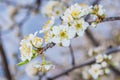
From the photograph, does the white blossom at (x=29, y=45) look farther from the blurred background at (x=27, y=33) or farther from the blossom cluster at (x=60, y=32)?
the blurred background at (x=27, y=33)

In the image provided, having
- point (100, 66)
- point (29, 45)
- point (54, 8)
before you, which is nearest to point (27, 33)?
point (54, 8)

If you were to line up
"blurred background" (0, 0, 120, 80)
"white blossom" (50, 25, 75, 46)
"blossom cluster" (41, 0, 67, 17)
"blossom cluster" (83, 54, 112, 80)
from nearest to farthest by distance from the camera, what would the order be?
"white blossom" (50, 25, 75, 46) < "blossom cluster" (83, 54, 112, 80) < "blossom cluster" (41, 0, 67, 17) < "blurred background" (0, 0, 120, 80)

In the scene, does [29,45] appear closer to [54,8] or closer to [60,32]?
[60,32]

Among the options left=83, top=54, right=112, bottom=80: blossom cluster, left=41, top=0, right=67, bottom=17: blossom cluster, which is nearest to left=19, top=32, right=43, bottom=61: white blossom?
left=83, top=54, right=112, bottom=80: blossom cluster

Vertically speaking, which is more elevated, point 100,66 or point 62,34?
point 62,34

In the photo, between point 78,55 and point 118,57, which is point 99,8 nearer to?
point 118,57

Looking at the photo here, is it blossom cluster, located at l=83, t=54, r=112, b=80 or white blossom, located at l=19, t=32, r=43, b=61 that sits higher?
white blossom, located at l=19, t=32, r=43, b=61

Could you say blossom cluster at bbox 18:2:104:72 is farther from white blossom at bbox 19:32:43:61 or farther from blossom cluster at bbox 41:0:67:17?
blossom cluster at bbox 41:0:67:17

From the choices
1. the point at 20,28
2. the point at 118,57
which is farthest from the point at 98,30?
the point at 20,28

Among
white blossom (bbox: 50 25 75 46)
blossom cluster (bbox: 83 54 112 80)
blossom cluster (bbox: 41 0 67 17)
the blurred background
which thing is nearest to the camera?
white blossom (bbox: 50 25 75 46)

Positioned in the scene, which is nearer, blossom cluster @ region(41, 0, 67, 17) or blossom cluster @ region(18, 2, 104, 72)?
blossom cluster @ region(18, 2, 104, 72)

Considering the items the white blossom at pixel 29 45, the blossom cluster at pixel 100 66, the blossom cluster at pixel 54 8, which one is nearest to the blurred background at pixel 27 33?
the blossom cluster at pixel 54 8
